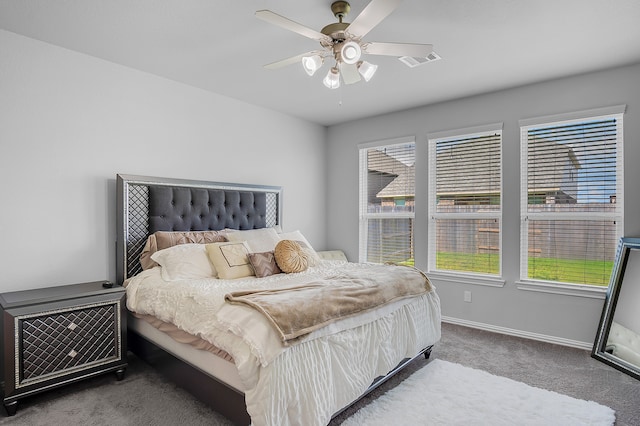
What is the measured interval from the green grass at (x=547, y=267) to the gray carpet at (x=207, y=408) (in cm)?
68

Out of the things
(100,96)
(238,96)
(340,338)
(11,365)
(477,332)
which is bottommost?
(477,332)

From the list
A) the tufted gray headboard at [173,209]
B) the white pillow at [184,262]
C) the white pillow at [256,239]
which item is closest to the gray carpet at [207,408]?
the white pillow at [184,262]

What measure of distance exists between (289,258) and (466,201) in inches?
90.8

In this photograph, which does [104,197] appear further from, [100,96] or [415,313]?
[415,313]

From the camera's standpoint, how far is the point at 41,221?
2717 millimetres

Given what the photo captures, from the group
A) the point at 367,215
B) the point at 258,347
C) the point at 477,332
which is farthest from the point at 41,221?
the point at 477,332

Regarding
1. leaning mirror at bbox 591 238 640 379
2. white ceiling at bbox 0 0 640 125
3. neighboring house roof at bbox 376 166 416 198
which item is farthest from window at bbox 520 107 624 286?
neighboring house roof at bbox 376 166 416 198

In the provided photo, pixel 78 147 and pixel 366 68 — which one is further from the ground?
pixel 366 68

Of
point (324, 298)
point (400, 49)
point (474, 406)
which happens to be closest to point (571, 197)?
point (474, 406)

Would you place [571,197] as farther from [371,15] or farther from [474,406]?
[371,15]

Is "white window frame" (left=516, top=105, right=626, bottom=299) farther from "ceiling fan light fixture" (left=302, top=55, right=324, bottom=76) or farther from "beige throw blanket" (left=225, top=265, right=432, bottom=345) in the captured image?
"ceiling fan light fixture" (left=302, top=55, right=324, bottom=76)

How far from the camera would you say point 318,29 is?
2547 millimetres

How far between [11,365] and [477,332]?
3972mm

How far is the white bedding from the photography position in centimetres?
167
